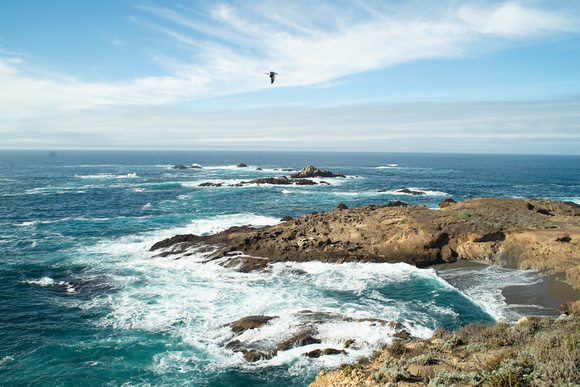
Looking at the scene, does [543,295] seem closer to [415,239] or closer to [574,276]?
[574,276]

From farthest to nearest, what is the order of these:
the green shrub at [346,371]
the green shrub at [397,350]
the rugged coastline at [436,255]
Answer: the green shrub at [397,350], the green shrub at [346,371], the rugged coastline at [436,255]

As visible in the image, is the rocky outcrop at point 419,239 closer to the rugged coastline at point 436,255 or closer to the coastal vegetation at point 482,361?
the rugged coastline at point 436,255

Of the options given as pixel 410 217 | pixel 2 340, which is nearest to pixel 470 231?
pixel 410 217

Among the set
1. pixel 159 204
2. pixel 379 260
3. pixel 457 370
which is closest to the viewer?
pixel 457 370

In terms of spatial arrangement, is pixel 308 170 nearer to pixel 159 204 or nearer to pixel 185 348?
pixel 159 204

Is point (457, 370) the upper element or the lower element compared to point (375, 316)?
upper

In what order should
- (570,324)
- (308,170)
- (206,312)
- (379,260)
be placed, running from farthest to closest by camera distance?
(308,170)
(379,260)
(206,312)
(570,324)

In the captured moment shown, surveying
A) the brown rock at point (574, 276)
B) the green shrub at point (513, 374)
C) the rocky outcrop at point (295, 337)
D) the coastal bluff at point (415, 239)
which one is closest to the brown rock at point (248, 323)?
the rocky outcrop at point (295, 337)
